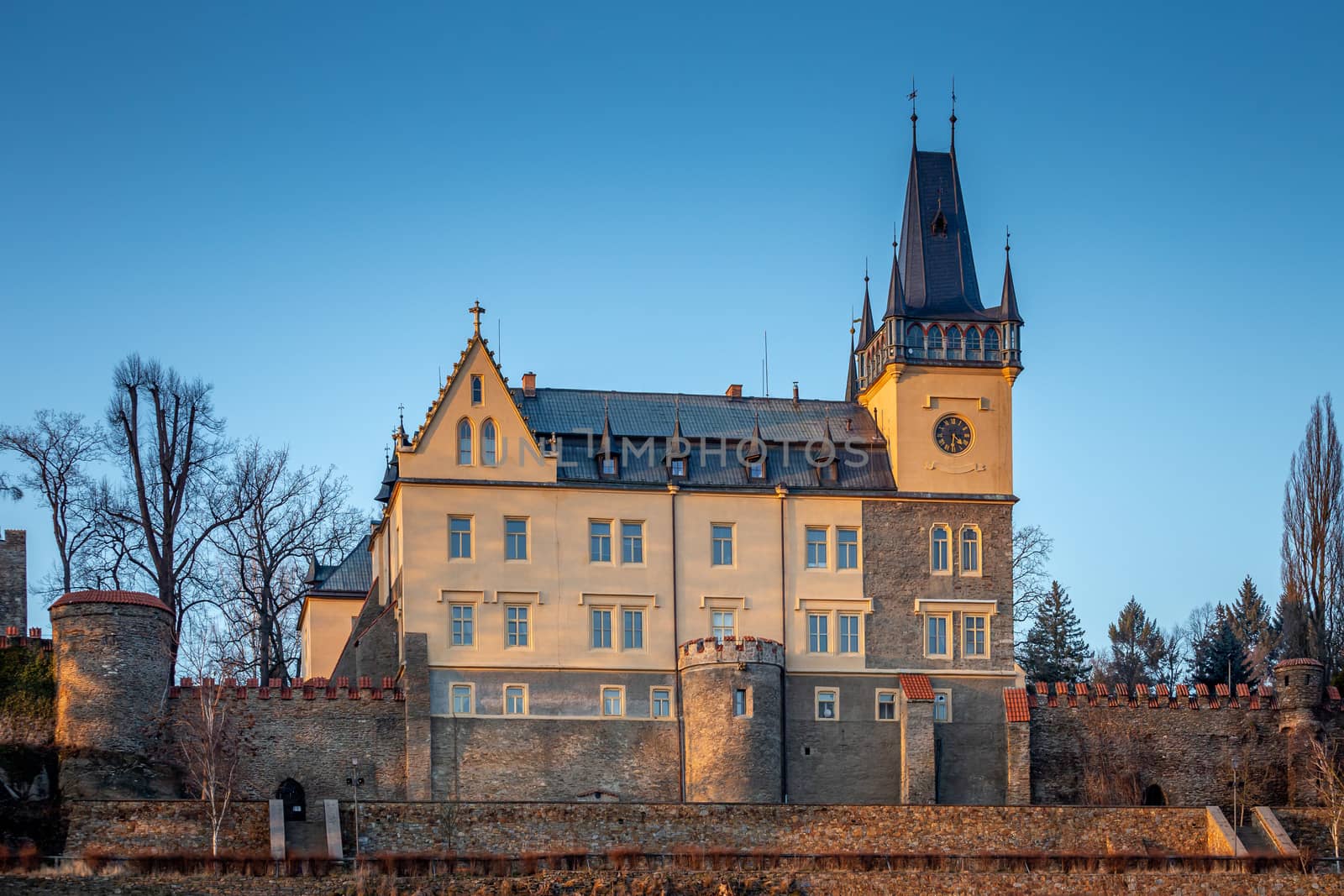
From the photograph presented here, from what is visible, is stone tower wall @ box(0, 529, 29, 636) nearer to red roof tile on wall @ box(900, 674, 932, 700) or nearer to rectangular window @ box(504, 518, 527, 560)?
rectangular window @ box(504, 518, 527, 560)

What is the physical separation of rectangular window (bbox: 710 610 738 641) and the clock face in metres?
7.82

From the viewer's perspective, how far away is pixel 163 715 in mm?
56031

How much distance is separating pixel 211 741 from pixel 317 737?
4344 mm

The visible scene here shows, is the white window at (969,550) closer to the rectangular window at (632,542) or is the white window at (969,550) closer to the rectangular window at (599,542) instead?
the rectangular window at (632,542)

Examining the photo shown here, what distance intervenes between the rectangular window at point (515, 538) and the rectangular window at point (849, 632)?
9007 mm

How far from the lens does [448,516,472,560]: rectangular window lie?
60469 mm

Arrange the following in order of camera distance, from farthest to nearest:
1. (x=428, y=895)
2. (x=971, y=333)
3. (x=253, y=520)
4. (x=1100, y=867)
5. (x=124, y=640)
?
(x=253, y=520) → (x=971, y=333) → (x=124, y=640) → (x=1100, y=867) → (x=428, y=895)

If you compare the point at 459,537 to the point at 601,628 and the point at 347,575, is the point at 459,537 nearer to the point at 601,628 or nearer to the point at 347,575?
the point at 601,628

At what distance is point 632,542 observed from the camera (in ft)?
203

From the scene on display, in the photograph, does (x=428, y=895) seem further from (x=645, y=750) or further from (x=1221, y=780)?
(x=1221, y=780)

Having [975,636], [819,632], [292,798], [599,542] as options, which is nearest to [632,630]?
[599,542]

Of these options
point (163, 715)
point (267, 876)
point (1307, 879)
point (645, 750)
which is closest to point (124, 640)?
point (163, 715)

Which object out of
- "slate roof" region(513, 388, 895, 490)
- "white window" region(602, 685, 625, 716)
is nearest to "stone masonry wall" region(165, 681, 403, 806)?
"white window" region(602, 685, 625, 716)

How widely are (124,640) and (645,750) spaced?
14.0 m
